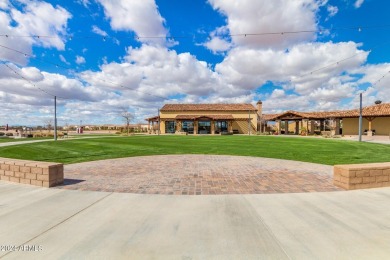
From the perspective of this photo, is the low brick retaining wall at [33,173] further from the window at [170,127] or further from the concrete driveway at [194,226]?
the window at [170,127]

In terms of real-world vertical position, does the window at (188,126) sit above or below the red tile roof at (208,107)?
below

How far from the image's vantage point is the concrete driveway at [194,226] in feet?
8.14

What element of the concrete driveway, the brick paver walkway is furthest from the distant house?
the concrete driveway

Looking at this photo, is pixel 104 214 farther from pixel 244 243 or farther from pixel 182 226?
pixel 244 243

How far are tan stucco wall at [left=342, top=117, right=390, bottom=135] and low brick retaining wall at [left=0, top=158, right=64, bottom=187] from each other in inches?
1631

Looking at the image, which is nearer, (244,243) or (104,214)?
(244,243)

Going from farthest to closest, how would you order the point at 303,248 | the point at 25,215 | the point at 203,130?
the point at 203,130, the point at 25,215, the point at 303,248

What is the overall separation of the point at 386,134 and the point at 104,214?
41.3 m

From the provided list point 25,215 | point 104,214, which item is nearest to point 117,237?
point 104,214

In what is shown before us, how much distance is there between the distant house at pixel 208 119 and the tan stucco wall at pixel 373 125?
627 inches

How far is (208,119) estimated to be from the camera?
4053 centimetres

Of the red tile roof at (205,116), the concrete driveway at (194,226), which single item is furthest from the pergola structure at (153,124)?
the concrete driveway at (194,226)

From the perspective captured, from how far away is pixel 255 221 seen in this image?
327 cm

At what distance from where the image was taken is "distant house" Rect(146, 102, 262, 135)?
4106cm
